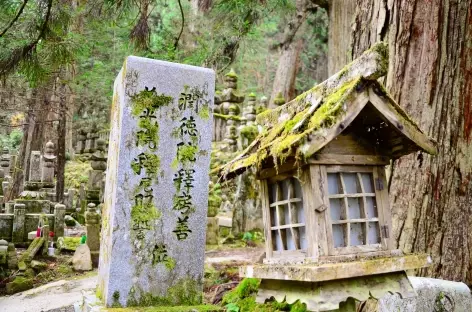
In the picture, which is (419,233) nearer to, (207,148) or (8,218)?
(207,148)

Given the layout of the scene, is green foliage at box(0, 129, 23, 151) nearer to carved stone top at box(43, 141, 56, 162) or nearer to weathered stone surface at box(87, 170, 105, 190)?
carved stone top at box(43, 141, 56, 162)

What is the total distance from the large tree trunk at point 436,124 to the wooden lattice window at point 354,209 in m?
1.02

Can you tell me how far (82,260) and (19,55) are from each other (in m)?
5.20

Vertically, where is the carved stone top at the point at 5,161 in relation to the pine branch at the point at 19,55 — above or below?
above

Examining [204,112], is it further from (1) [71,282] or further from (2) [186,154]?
(1) [71,282]

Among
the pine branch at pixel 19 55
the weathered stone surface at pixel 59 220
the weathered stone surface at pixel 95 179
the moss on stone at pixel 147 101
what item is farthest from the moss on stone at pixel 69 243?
the moss on stone at pixel 147 101

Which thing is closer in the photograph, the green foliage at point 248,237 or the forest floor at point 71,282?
the forest floor at point 71,282

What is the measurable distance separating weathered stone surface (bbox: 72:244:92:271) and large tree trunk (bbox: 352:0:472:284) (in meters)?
6.95

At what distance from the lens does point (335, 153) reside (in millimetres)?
2332

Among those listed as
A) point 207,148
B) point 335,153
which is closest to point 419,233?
point 335,153

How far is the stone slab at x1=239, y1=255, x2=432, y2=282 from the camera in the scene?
1.99 m

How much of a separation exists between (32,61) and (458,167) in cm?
438

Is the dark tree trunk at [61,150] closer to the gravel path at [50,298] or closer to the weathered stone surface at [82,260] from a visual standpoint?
the weathered stone surface at [82,260]

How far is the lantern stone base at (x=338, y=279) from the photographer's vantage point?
80.2 inches
